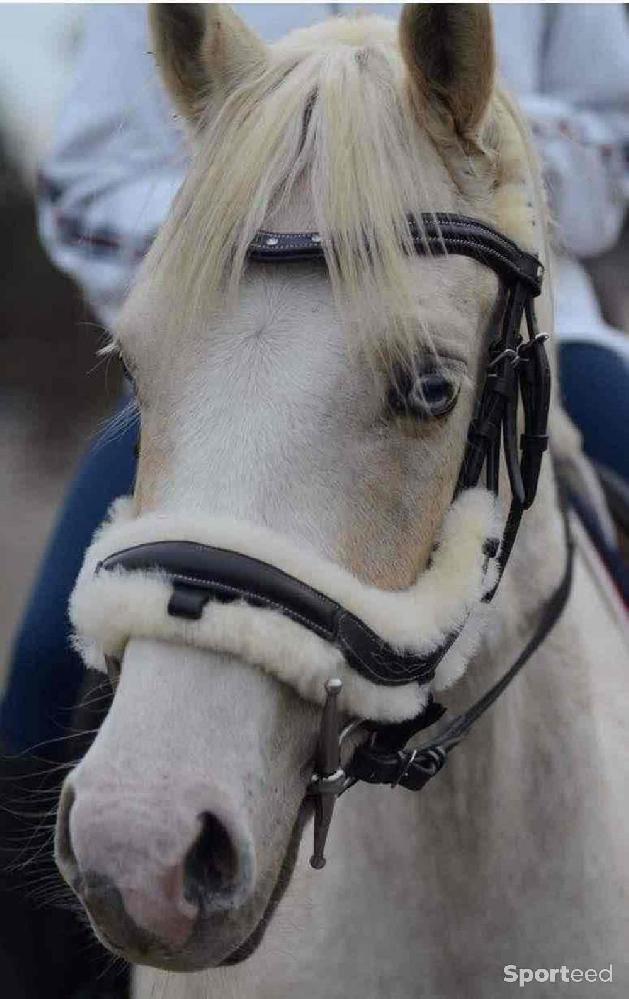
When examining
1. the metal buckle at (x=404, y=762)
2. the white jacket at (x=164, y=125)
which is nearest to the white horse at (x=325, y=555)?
the metal buckle at (x=404, y=762)

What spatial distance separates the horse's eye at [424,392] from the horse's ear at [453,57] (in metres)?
0.36

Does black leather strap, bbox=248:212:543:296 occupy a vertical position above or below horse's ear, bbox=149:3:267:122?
below

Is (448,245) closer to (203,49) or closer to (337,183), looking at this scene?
(337,183)

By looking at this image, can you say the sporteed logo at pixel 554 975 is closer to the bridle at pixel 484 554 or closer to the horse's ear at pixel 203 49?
the bridle at pixel 484 554

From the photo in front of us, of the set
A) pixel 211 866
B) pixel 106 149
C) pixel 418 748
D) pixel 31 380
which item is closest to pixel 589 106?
pixel 106 149

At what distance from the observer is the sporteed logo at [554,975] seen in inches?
61.6

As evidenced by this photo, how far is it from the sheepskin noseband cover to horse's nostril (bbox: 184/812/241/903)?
0.62 feet

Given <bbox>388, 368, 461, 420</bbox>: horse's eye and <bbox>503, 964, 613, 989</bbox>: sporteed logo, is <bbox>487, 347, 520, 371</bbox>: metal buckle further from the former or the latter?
<bbox>503, 964, 613, 989</bbox>: sporteed logo

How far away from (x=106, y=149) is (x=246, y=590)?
2.02 meters

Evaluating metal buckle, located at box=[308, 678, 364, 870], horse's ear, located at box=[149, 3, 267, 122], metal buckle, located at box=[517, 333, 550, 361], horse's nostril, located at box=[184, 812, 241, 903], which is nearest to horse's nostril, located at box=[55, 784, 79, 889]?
horse's nostril, located at box=[184, 812, 241, 903]

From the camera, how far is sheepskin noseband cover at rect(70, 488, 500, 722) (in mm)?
1122

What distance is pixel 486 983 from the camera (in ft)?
5.15

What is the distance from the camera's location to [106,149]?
2770mm

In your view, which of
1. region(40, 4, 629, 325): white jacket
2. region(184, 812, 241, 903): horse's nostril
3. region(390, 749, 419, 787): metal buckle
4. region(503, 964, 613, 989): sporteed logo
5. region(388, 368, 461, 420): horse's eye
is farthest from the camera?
region(40, 4, 629, 325): white jacket
